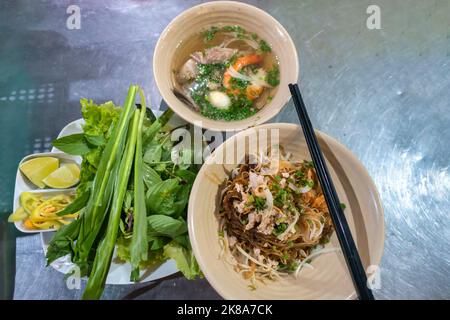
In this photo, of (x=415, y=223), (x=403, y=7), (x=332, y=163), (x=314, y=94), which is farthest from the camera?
(x=403, y=7)

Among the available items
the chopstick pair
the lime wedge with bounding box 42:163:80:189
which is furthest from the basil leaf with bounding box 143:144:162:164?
the chopstick pair

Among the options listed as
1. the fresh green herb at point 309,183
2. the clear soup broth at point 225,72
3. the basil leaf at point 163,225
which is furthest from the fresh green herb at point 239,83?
the basil leaf at point 163,225

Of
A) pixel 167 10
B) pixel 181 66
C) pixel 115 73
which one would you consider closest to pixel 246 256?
→ pixel 181 66

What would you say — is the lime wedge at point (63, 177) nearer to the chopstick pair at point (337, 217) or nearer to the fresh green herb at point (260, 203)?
the fresh green herb at point (260, 203)

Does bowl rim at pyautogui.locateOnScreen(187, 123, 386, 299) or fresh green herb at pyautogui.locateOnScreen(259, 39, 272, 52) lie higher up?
fresh green herb at pyautogui.locateOnScreen(259, 39, 272, 52)

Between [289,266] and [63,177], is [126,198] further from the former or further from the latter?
[289,266]

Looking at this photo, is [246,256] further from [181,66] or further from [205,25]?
[205,25]

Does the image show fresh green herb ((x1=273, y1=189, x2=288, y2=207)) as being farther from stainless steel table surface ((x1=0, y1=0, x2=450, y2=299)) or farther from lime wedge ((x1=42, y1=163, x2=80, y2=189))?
lime wedge ((x1=42, y1=163, x2=80, y2=189))
